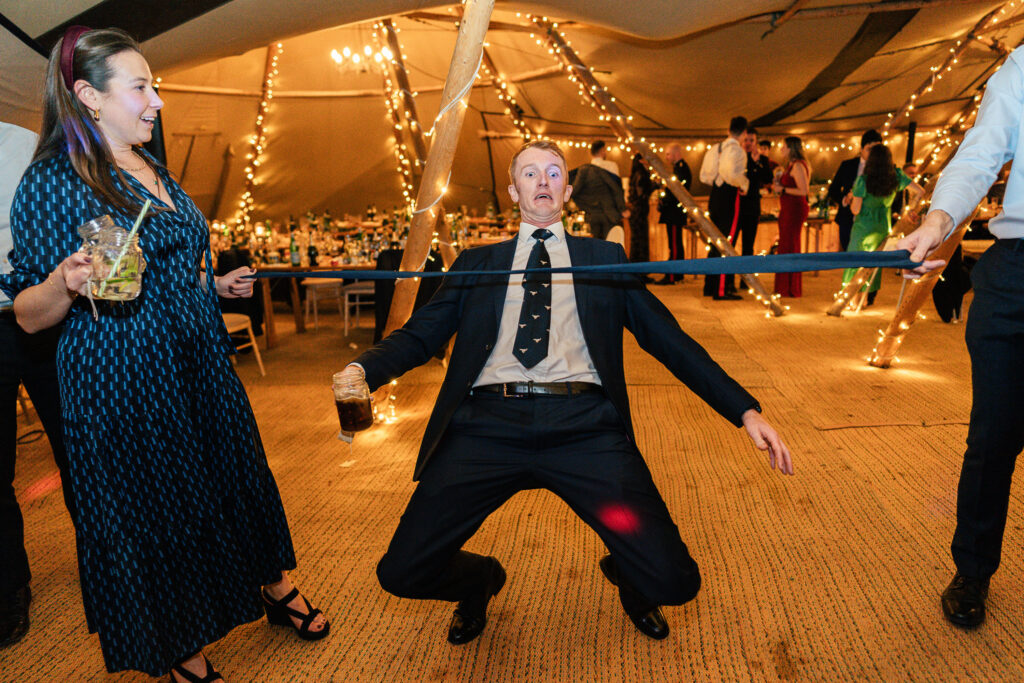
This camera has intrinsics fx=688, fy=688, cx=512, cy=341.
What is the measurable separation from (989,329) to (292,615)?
211cm

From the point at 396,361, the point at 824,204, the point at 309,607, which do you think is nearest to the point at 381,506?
the point at 309,607

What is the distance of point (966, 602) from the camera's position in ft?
6.45

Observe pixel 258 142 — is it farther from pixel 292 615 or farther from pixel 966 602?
pixel 966 602

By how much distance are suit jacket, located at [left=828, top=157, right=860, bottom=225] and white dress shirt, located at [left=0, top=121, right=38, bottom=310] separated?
21.6ft

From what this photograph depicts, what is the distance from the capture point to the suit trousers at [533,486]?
163 cm

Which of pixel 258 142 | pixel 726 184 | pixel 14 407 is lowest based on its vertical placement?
pixel 14 407

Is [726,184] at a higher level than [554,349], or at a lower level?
higher

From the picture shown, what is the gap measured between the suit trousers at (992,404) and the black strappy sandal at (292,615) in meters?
1.89

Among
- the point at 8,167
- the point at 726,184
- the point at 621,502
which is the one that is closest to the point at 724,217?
the point at 726,184

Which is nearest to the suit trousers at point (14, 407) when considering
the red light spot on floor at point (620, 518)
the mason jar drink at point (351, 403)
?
the mason jar drink at point (351, 403)

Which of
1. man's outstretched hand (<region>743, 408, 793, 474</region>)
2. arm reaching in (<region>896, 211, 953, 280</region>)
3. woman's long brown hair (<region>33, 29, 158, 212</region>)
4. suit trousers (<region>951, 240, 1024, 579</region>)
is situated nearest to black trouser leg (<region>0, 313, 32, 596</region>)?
woman's long brown hair (<region>33, 29, 158, 212</region>)

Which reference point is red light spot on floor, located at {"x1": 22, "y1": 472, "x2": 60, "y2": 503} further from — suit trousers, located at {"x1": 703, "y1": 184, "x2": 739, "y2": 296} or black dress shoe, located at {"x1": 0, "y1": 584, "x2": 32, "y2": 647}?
suit trousers, located at {"x1": 703, "y1": 184, "x2": 739, "y2": 296}

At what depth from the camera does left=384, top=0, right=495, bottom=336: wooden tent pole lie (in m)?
2.92

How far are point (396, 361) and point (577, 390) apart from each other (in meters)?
0.50
